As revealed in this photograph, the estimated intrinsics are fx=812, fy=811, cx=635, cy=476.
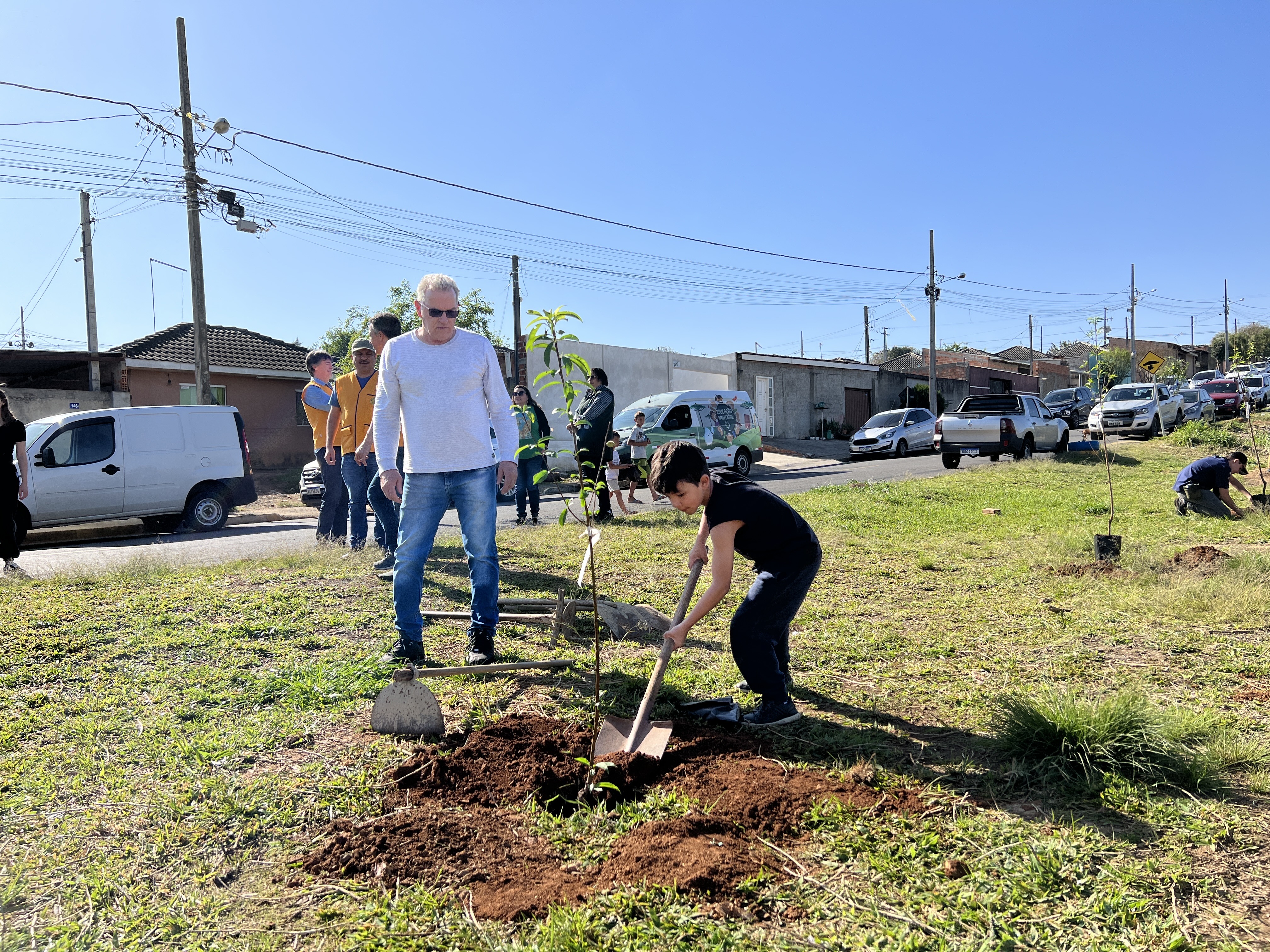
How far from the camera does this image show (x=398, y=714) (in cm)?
317

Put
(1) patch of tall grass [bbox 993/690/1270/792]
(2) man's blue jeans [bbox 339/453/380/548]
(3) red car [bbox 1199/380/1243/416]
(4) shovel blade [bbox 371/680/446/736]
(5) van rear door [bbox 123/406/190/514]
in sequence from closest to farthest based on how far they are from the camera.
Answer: (1) patch of tall grass [bbox 993/690/1270/792]
(4) shovel blade [bbox 371/680/446/736]
(2) man's blue jeans [bbox 339/453/380/548]
(5) van rear door [bbox 123/406/190/514]
(3) red car [bbox 1199/380/1243/416]

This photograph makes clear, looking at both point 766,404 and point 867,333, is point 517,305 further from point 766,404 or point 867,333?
point 867,333

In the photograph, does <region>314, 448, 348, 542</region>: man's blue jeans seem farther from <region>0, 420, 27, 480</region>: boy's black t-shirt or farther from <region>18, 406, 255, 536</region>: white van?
<region>18, 406, 255, 536</region>: white van

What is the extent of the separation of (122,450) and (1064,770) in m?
12.2

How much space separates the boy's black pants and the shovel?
40cm

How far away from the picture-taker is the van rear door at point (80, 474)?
10.6m

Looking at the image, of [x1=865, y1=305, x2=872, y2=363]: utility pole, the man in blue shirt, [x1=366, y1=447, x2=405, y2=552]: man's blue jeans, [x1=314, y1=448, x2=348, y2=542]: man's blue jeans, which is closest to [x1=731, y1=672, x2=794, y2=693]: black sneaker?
[x1=366, y1=447, x2=405, y2=552]: man's blue jeans

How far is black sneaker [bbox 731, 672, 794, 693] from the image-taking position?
365 centimetres

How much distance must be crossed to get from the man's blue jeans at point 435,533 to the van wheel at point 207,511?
370 inches

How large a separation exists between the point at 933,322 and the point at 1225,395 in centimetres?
1216

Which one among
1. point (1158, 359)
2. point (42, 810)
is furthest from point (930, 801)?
point (1158, 359)

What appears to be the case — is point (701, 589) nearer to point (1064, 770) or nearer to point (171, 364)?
point (1064, 770)

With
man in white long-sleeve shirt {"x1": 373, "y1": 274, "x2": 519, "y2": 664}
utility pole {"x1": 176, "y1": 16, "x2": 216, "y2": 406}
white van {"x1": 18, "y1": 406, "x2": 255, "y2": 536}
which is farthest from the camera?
utility pole {"x1": 176, "y1": 16, "x2": 216, "y2": 406}

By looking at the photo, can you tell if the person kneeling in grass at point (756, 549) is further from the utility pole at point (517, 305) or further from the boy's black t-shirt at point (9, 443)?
the utility pole at point (517, 305)
